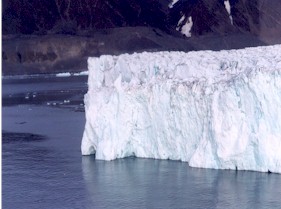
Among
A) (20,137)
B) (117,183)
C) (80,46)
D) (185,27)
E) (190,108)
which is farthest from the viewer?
(185,27)

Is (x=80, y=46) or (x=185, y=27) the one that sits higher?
(x=185, y=27)

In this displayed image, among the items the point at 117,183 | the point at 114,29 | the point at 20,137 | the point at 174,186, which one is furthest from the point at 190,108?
the point at 114,29

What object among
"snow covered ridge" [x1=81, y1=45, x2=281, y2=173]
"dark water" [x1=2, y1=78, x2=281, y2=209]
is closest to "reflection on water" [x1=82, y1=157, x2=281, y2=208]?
"dark water" [x1=2, y1=78, x2=281, y2=209]

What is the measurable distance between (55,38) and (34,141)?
3806 centimetres

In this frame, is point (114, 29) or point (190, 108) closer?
point (190, 108)

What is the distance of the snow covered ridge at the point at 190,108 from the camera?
10.5m

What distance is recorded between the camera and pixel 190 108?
38.4 ft

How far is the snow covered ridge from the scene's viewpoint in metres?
10.5

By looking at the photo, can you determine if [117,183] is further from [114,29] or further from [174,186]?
[114,29]

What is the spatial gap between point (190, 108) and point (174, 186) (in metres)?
1.79

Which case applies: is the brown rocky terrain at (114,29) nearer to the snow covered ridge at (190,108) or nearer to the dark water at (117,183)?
the snow covered ridge at (190,108)

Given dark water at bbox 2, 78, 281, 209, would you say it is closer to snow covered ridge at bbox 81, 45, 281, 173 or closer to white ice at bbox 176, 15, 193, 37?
snow covered ridge at bbox 81, 45, 281, 173

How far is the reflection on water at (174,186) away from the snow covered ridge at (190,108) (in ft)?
1.14

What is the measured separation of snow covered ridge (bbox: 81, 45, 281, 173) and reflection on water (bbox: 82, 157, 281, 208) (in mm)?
347
